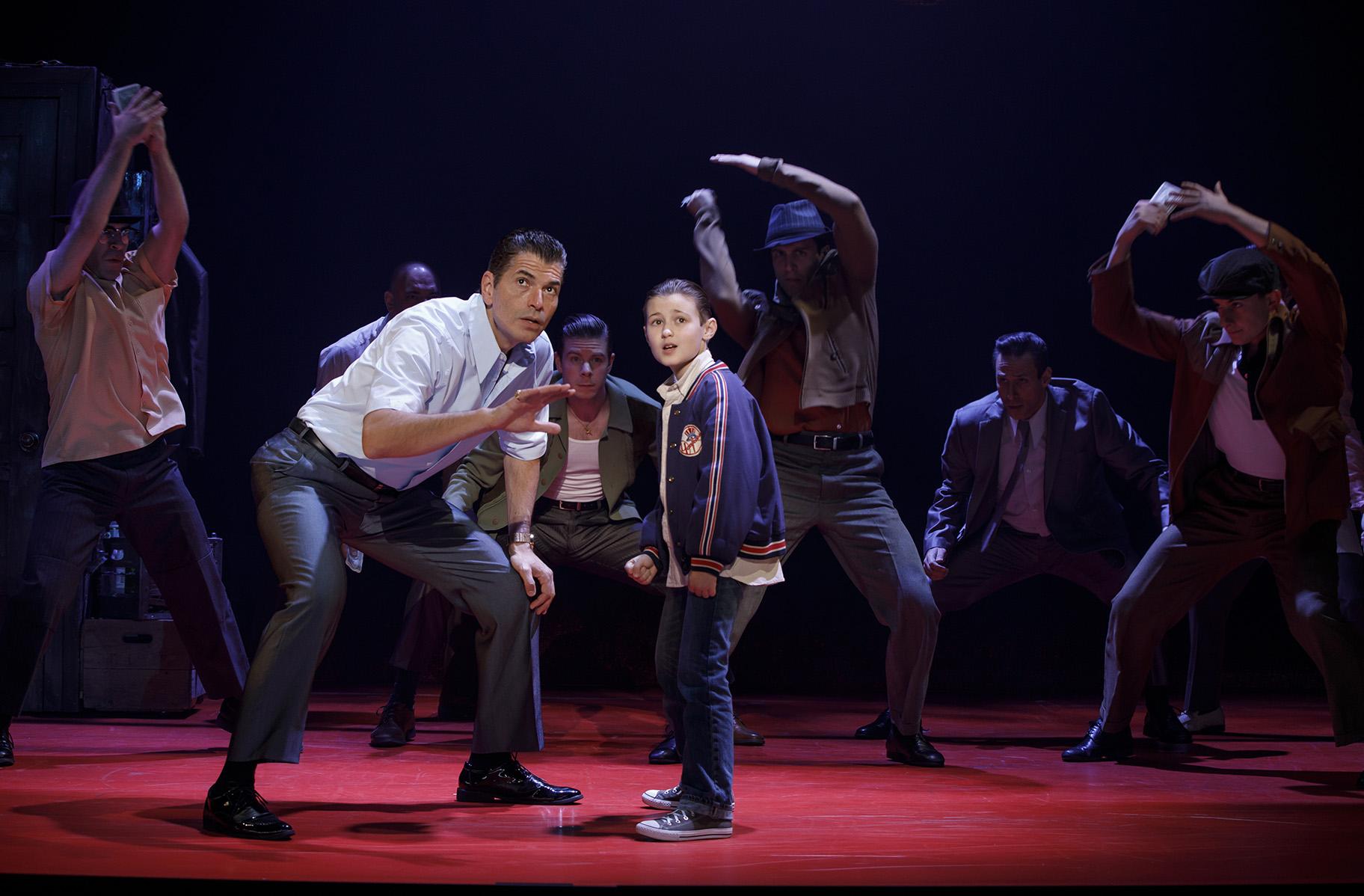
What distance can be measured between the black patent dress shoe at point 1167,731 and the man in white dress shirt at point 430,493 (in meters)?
2.38

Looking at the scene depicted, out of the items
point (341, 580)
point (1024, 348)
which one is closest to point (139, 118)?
point (341, 580)

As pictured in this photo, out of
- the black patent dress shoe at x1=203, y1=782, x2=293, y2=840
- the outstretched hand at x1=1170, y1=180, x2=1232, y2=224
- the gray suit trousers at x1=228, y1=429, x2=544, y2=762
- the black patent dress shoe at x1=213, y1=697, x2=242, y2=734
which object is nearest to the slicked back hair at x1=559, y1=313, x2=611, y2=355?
the gray suit trousers at x1=228, y1=429, x2=544, y2=762

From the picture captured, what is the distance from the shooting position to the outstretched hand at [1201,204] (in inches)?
143

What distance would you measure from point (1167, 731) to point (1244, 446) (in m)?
1.18

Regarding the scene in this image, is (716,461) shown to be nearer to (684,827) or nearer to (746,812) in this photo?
(684,827)

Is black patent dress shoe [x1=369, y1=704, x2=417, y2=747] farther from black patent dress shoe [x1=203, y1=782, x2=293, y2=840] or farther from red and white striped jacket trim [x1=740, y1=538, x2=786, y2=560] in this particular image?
red and white striped jacket trim [x1=740, y1=538, x2=786, y2=560]

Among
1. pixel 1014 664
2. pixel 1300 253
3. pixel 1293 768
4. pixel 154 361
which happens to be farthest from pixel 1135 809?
pixel 154 361

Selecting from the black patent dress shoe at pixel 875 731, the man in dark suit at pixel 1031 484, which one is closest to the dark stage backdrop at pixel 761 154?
the man in dark suit at pixel 1031 484

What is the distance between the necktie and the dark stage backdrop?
97cm

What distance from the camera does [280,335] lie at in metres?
5.89

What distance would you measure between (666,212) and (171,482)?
276 centimetres

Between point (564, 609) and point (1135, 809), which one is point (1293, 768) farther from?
point (564, 609)

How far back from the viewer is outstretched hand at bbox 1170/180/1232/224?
11.9 feet

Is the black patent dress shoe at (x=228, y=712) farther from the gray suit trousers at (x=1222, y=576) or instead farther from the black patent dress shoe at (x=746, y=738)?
the gray suit trousers at (x=1222, y=576)
